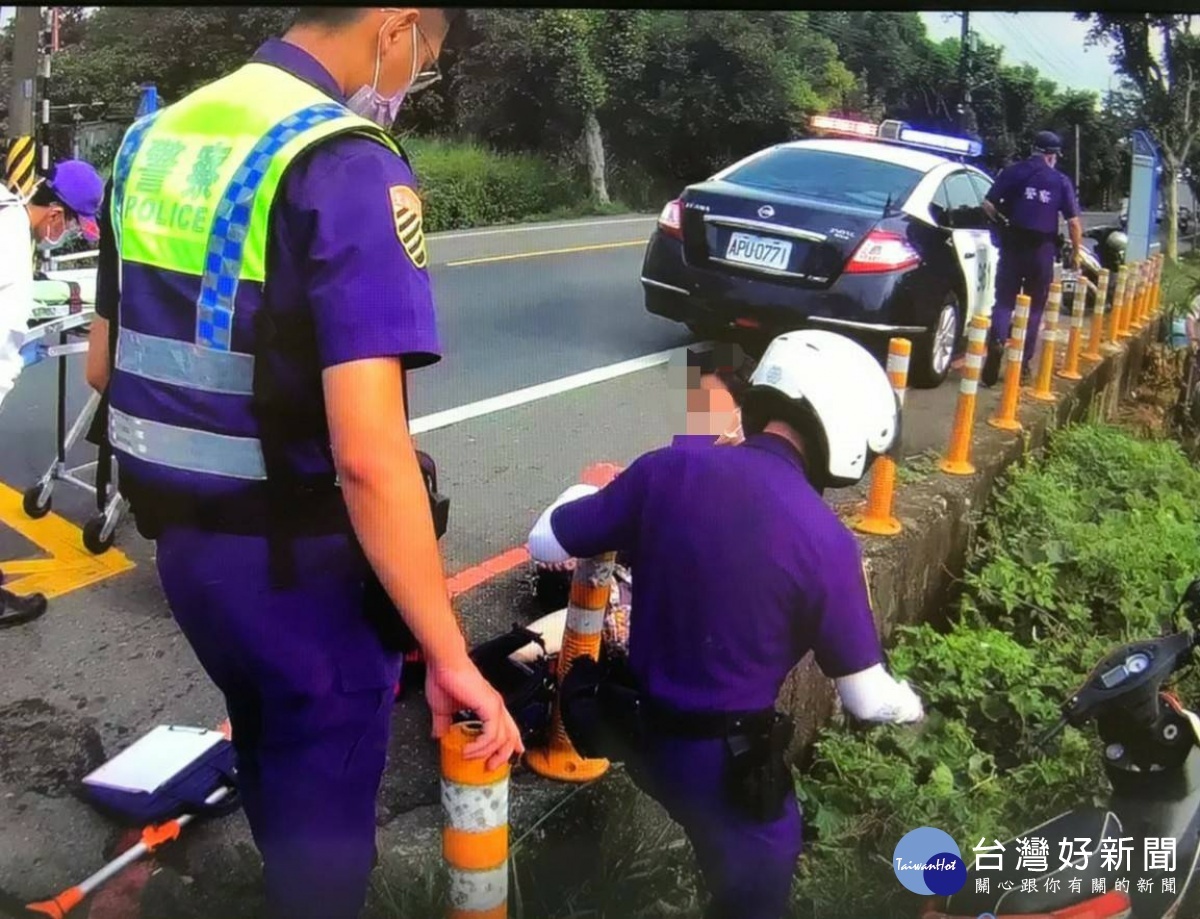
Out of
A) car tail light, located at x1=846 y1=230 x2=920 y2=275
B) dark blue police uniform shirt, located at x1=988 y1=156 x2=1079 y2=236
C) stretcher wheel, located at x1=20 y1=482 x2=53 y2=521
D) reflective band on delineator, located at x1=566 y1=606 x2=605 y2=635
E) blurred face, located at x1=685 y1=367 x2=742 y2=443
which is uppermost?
dark blue police uniform shirt, located at x1=988 y1=156 x2=1079 y2=236

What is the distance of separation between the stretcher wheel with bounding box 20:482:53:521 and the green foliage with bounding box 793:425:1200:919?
1.44 meters

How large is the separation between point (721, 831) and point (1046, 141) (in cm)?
130

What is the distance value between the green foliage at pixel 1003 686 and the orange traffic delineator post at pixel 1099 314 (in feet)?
0.91

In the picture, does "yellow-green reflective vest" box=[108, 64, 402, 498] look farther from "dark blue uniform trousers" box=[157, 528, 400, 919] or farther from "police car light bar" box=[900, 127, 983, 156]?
"police car light bar" box=[900, 127, 983, 156]

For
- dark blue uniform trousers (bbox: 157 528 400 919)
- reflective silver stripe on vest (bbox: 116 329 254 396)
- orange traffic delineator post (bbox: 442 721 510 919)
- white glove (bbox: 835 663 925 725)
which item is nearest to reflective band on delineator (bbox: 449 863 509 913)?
orange traffic delineator post (bbox: 442 721 510 919)

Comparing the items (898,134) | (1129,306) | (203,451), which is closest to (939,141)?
(898,134)

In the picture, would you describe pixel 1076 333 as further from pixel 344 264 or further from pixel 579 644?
pixel 344 264

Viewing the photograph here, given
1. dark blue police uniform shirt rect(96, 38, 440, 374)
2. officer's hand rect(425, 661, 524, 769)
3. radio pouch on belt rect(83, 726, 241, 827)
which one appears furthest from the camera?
radio pouch on belt rect(83, 726, 241, 827)

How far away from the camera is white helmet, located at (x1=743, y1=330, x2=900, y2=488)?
73.1 inches

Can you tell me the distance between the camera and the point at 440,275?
6.20 feet

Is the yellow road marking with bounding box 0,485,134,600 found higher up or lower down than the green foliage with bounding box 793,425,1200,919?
higher up

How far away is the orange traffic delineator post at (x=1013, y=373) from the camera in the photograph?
2.43 metres

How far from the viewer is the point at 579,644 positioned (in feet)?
7.02

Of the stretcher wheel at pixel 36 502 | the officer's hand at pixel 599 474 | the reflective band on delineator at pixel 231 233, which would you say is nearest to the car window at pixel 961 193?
the officer's hand at pixel 599 474
